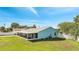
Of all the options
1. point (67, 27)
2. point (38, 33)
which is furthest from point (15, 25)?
point (67, 27)

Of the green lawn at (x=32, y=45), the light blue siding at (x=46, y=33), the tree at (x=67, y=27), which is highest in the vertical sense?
the tree at (x=67, y=27)

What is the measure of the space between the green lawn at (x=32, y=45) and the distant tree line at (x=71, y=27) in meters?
0.11

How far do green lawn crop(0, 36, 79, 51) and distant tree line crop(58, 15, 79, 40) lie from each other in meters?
0.11

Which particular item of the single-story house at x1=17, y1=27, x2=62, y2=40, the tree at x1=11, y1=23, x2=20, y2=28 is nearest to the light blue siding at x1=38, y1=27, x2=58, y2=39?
the single-story house at x1=17, y1=27, x2=62, y2=40

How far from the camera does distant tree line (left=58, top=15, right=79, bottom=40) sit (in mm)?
3818

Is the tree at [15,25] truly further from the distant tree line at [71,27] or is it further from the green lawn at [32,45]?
the distant tree line at [71,27]

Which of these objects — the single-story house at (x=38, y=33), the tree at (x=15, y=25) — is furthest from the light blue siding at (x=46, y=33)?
the tree at (x=15, y=25)

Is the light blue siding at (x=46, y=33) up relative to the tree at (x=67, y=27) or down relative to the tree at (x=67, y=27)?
down

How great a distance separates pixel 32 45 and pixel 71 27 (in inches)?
20.5

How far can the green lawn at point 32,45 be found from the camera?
384cm

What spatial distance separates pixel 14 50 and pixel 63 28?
651 millimetres

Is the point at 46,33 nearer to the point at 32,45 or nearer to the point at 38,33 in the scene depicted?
the point at 38,33
